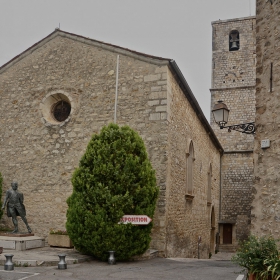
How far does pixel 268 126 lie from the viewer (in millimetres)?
8922

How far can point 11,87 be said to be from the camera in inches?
551

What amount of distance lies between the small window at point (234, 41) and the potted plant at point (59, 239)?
59.0 feet

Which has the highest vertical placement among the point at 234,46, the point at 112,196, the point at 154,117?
the point at 234,46

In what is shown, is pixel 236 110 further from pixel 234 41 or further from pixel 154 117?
pixel 154 117

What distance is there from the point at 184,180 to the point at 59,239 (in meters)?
4.64

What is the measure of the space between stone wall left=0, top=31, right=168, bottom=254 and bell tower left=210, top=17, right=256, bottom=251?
13.0m

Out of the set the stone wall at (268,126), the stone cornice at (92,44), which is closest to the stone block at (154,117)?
the stone cornice at (92,44)

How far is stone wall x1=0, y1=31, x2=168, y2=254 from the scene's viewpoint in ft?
39.0

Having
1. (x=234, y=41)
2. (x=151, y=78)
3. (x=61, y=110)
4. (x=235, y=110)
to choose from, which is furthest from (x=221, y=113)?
(x=234, y=41)

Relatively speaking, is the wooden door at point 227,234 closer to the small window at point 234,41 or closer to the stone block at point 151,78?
the small window at point 234,41

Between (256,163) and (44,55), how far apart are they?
27.2ft

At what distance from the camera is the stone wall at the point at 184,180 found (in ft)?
39.5

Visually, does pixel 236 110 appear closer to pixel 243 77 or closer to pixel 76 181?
pixel 243 77

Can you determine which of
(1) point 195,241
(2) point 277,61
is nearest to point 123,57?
(2) point 277,61
